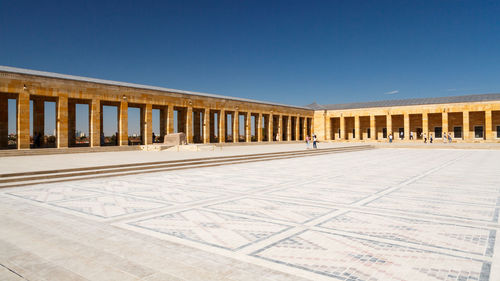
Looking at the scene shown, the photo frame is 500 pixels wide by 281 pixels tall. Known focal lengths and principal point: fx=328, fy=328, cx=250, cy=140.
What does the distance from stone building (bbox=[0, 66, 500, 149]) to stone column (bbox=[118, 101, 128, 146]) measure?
2.9 inches

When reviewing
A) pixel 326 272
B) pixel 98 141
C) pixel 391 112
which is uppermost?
pixel 391 112

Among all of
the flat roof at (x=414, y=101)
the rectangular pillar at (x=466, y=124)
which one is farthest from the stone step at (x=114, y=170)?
the flat roof at (x=414, y=101)

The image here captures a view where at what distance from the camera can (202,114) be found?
35.0 meters

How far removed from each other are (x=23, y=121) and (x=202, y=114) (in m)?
17.4

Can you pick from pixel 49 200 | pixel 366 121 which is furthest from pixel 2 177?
pixel 366 121

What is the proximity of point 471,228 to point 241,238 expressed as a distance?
3.65m

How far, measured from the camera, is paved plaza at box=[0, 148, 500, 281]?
11.7ft

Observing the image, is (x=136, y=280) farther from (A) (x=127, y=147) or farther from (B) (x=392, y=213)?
(A) (x=127, y=147)

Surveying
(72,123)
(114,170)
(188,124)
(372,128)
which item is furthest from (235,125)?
(114,170)

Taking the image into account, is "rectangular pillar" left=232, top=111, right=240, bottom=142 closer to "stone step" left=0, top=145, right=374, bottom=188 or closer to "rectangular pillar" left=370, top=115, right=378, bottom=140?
"stone step" left=0, top=145, right=374, bottom=188

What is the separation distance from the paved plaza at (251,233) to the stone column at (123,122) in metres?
16.8

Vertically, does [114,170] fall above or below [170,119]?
below

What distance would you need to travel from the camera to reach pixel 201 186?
9.43 metres

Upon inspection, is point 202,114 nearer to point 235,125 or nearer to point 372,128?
point 235,125
